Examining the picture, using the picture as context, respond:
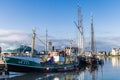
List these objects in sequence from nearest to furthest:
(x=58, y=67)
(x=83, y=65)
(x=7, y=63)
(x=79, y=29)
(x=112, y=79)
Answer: (x=112, y=79), (x=7, y=63), (x=58, y=67), (x=83, y=65), (x=79, y=29)

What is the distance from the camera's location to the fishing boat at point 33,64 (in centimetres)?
6097

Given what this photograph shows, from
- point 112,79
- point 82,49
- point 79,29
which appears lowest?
point 112,79

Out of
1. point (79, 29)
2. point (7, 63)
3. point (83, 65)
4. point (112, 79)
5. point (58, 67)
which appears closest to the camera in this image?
point (112, 79)

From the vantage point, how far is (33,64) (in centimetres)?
6475

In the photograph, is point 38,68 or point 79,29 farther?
point 79,29

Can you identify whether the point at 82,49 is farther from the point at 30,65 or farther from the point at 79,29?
the point at 30,65

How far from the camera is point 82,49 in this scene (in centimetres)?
11612

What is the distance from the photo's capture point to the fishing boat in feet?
200

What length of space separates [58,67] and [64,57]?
597cm

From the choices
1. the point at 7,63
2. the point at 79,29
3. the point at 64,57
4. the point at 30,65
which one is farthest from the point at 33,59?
the point at 79,29

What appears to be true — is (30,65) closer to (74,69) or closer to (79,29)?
(74,69)

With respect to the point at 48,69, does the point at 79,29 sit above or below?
above

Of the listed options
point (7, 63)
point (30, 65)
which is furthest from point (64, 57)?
point (7, 63)

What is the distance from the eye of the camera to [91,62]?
10144cm
